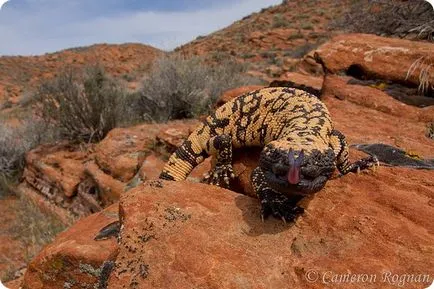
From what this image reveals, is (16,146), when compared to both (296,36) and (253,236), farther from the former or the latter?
(296,36)

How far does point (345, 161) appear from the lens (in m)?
3.11

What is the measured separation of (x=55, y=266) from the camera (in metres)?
2.88

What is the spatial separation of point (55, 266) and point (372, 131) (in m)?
2.79

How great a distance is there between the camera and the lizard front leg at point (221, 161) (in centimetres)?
361

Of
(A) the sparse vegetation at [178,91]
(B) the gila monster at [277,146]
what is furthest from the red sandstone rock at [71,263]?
(A) the sparse vegetation at [178,91]

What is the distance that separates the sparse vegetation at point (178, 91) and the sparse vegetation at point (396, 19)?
9.25ft

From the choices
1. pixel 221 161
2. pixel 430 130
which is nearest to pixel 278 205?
pixel 221 161

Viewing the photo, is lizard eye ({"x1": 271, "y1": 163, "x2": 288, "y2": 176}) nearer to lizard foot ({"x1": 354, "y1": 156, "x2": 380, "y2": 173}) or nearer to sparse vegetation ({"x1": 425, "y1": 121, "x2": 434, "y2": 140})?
lizard foot ({"x1": 354, "y1": 156, "x2": 380, "y2": 173})

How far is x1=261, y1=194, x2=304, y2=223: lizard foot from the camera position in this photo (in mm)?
2561

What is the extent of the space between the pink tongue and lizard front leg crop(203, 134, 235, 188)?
1.18 meters

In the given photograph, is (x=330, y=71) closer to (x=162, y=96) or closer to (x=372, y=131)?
(x=372, y=131)

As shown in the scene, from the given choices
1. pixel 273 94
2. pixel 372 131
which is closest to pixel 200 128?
pixel 273 94

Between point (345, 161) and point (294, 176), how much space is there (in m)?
0.86

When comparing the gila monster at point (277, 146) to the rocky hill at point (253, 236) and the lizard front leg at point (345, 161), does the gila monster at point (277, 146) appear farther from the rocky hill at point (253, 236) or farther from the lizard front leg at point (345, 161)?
the rocky hill at point (253, 236)
